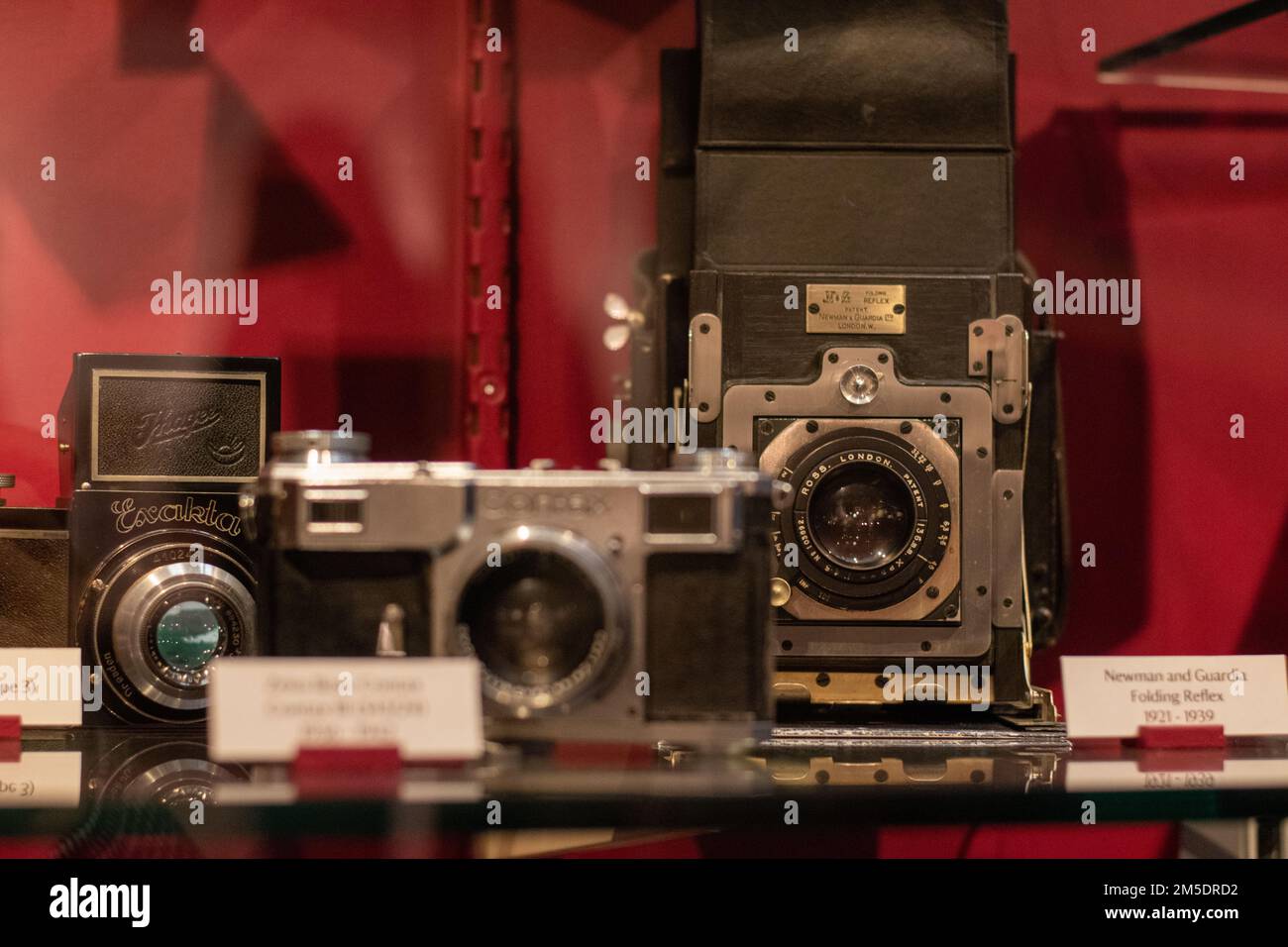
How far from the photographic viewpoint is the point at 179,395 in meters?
1.07

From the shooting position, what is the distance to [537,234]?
1.39 meters

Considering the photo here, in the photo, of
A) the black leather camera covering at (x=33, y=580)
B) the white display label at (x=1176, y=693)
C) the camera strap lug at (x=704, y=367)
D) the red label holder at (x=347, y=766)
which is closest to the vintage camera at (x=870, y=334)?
the camera strap lug at (x=704, y=367)

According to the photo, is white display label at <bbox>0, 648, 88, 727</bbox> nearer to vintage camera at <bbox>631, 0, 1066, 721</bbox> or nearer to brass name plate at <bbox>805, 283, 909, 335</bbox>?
vintage camera at <bbox>631, 0, 1066, 721</bbox>

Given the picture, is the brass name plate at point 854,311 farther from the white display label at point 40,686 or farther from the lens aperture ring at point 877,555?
the white display label at point 40,686

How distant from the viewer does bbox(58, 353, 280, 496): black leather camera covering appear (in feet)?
3.46

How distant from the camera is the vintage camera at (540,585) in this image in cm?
83

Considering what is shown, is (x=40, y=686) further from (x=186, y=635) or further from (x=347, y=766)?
(x=347, y=766)

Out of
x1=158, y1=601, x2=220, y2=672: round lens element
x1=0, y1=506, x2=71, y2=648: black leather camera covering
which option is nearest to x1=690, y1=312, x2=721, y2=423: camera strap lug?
x1=158, y1=601, x2=220, y2=672: round lens element

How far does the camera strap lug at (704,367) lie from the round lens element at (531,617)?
284mm

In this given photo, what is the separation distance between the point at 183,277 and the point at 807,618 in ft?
2.44

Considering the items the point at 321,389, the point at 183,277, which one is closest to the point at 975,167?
the point at 321,389

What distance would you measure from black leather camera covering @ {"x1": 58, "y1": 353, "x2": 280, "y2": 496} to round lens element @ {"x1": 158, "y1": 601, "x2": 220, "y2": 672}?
0.35 feet
